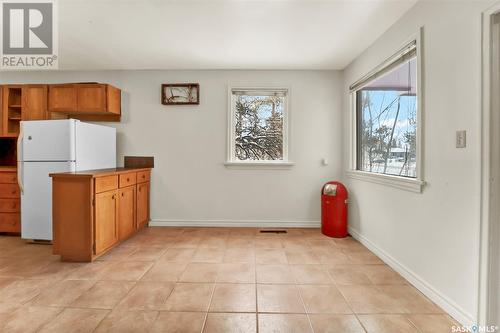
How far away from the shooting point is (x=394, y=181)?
2514 millimetres

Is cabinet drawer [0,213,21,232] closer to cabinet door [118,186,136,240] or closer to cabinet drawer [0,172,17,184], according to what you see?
cabinet drawer [0,172,17,184]

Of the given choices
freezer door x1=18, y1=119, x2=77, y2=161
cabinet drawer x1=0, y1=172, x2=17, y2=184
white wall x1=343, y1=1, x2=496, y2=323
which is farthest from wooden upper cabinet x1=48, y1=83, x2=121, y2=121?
white wall x1=343, y1=1, x2=496, y2=323

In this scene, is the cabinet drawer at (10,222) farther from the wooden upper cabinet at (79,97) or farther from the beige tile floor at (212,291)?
the wooden upper cabinet at (79,97)

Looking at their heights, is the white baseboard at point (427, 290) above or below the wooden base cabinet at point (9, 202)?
below

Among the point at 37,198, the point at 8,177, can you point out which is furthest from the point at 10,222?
the point at 37,198

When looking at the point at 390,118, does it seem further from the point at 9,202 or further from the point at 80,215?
the point at 9,202

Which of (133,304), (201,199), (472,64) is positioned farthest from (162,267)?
(472,64)

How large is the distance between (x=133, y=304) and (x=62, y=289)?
0.72 metres

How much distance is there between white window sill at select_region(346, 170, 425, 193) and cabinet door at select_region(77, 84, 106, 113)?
3.67 meters

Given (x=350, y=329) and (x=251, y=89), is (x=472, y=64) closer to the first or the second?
(x=350, y=329)

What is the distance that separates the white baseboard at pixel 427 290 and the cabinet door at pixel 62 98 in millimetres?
4422

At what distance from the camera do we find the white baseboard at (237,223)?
13.1ft

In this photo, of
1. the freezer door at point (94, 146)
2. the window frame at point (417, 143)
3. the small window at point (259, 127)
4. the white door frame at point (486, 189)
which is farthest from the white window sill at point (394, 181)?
the freezer door at point (94, 146)

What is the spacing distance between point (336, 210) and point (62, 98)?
419 cm
